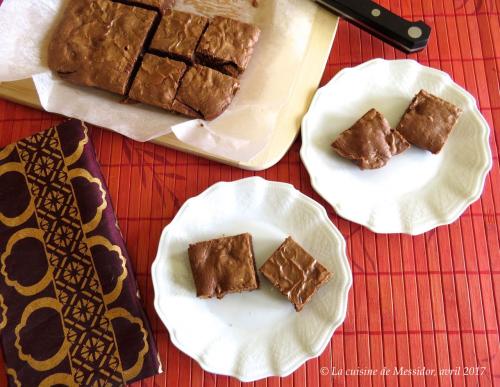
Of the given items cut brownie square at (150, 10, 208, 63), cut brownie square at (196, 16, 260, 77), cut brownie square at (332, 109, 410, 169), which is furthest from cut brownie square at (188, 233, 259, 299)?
cut brownie square at (150, 10, 208, 63)

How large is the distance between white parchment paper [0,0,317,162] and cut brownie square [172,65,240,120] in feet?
0.17

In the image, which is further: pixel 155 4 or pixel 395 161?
pixel 155 4

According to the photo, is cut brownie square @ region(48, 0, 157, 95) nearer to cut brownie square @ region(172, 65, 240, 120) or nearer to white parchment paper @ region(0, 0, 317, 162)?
white parchment paper @ region(0, 0, 317, 162)

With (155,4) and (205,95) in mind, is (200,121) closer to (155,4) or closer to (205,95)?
(205,95)

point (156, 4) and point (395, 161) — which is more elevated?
point (156, 4)

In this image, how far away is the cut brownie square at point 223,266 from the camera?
206 centimetres

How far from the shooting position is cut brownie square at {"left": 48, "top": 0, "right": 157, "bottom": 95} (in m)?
2.44

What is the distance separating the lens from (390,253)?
7.34 ft

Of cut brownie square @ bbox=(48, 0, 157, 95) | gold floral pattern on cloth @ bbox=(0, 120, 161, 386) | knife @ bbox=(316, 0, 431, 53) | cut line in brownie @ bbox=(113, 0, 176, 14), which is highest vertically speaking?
knife @ bbox=(316, 0, 431, 53)

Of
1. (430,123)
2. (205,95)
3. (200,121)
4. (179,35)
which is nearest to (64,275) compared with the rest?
(200,121)

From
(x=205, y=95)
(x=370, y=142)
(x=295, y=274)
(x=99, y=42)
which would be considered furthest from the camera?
(x=99, y=42)

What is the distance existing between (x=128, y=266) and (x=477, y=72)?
208 cm

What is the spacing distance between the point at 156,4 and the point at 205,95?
0.65 m

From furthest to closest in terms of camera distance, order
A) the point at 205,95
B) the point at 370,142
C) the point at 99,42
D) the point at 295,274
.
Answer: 1. the point at 99,42
2. the point at 205,95
3. the point at 370,142
4. the point at 295,274
